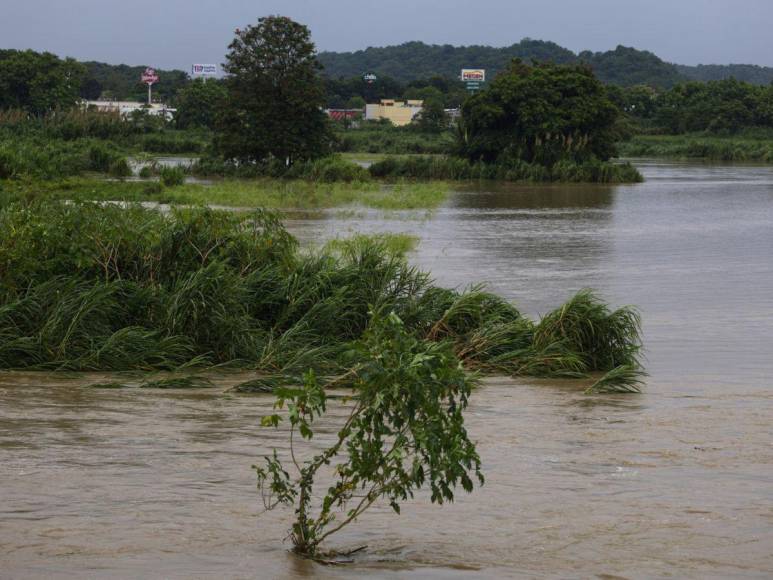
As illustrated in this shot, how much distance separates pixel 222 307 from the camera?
41.2 ft

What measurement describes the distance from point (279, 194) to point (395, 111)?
11880 centimetres

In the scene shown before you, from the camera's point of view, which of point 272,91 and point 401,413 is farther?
point 272,91

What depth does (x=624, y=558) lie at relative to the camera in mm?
6391

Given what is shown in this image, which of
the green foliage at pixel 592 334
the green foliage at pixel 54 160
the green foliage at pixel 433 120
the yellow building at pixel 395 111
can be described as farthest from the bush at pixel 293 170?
the yellow building at pixel 395 111

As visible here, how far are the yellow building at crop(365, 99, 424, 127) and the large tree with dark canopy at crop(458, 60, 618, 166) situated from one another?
9168 cm

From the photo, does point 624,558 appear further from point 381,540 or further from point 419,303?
point 419,303

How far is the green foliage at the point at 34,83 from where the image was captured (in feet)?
292

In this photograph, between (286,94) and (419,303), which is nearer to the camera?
(419,303)

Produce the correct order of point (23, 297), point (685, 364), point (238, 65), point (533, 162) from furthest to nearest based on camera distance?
point (533, 162), point (238, 65), point (685, 364), point (23, 297)

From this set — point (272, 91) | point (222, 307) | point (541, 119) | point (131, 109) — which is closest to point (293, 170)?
point (272, 91)

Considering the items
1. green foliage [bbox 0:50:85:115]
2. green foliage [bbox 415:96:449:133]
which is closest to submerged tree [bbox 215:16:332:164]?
green foliage [bbox 0:50:85:115]

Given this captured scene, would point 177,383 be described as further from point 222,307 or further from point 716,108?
point 716,108

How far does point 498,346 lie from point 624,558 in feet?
21.8

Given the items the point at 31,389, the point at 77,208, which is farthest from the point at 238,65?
the point at 31,389
